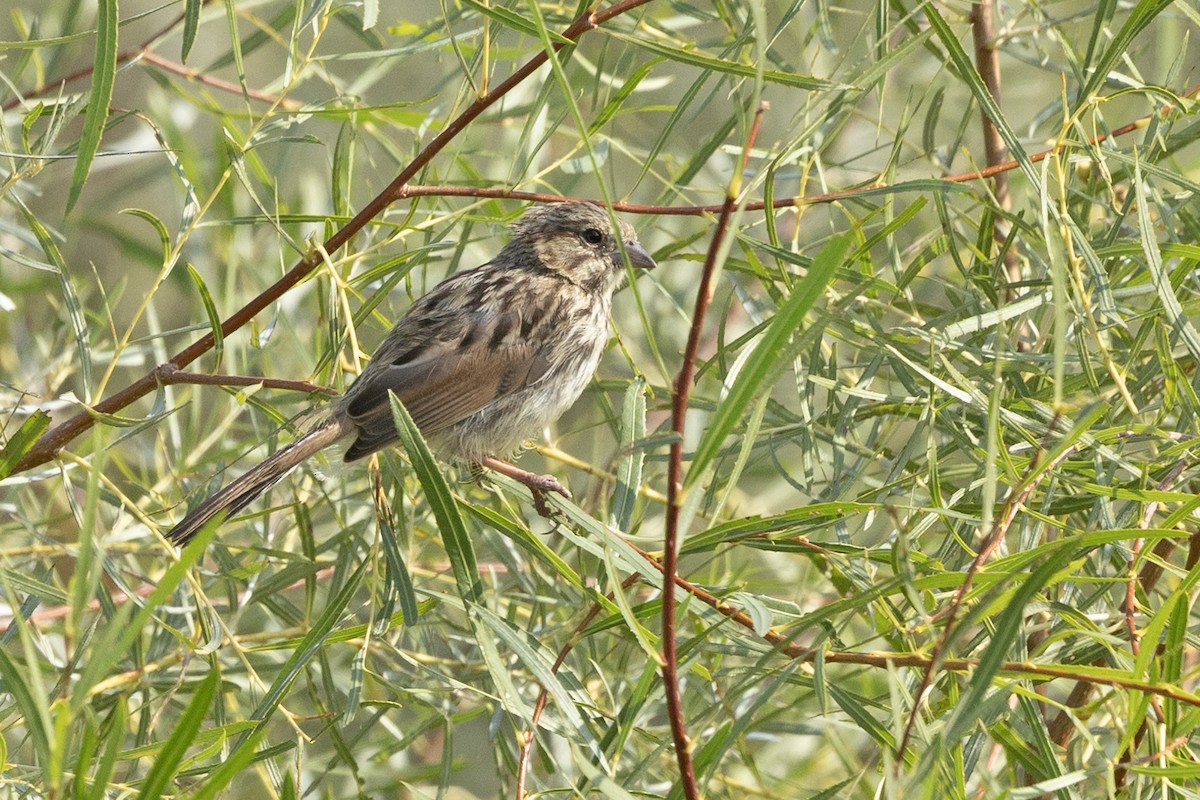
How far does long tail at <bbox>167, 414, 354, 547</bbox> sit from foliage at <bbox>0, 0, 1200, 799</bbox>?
63 millimetres

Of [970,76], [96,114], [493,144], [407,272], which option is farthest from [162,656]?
[493,144]

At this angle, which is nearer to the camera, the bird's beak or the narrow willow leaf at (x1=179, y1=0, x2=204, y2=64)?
the narrow willow leaf at (x1=179, y1=0, x2=204, y2=64)

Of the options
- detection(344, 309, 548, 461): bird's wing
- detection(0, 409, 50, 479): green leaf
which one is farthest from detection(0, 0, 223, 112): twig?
detection(344, 309, 548, 461): bird's wing

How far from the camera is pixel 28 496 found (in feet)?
13.0

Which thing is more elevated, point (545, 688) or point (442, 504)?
point (442, 504)

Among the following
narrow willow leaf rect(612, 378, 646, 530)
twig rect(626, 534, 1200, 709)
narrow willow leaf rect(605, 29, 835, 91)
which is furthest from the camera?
narrow willow leaf rect(612, 378, 646, 530)

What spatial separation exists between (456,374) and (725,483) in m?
1.36

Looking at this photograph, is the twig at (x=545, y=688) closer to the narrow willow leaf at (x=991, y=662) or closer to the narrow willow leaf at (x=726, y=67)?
the narrow willow leaf at (x=991, y=662)

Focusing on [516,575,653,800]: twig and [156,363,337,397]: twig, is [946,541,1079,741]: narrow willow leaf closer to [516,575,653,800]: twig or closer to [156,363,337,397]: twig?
[516,575,653,800]: twig

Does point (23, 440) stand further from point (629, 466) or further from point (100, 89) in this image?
point (629, 466)

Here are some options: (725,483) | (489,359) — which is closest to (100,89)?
(725,483)

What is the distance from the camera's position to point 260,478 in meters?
3.12

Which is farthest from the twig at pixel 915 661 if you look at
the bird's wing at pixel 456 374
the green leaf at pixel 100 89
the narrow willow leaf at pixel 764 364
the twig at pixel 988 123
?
the bird's wing at pixel 456 374

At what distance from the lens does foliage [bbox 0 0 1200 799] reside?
6.40 ft
